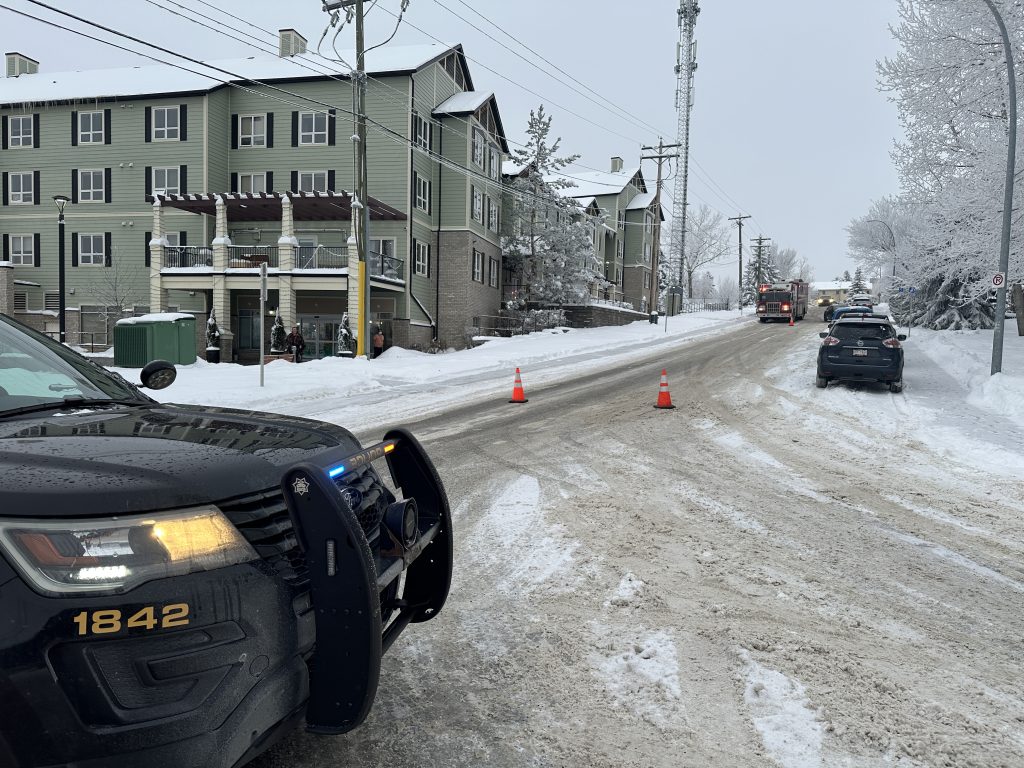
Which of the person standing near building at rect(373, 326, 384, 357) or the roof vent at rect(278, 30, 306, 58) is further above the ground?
the roof vent at rect(278, 30, 306, 58)

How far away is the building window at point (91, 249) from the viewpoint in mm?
37438

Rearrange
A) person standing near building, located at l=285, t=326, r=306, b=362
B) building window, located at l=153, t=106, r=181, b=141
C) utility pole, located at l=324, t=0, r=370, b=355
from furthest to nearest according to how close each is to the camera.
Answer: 1. building window, located at l=153, t=106, r=181, b=141
2. person standing near building, located at l=285, t=326, r=306, b=362
3. utility pole, located at l=324, t=0, r=370, b=355

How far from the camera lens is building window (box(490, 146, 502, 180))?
41.0 m

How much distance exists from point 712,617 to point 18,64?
52.9 m

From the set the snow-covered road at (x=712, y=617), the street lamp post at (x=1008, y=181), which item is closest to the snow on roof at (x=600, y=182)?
the street lamp post at (x=1008, y=181)

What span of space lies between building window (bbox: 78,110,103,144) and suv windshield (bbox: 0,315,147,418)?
40.7 m

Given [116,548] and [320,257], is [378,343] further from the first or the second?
[116,548]

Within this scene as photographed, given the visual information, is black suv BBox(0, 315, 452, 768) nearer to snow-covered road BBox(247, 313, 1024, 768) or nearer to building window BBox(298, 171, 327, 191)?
snow-covered road BBox(247, 313, 1024, 768)

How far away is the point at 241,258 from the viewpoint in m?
32.4

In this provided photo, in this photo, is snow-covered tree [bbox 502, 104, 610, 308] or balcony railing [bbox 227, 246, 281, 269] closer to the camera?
balcony railing [bbox 227, 246, 281, 269]

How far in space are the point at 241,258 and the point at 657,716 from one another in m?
33.0

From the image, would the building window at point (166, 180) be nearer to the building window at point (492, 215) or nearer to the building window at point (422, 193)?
the building window at point (422, 193)

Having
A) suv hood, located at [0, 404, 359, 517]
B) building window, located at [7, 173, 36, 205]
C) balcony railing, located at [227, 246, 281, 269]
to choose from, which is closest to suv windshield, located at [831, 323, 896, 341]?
suv hood, located at [0, 404, 359, 517]

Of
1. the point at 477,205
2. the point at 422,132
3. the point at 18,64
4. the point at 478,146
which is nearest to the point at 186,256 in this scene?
the point at 422,132
